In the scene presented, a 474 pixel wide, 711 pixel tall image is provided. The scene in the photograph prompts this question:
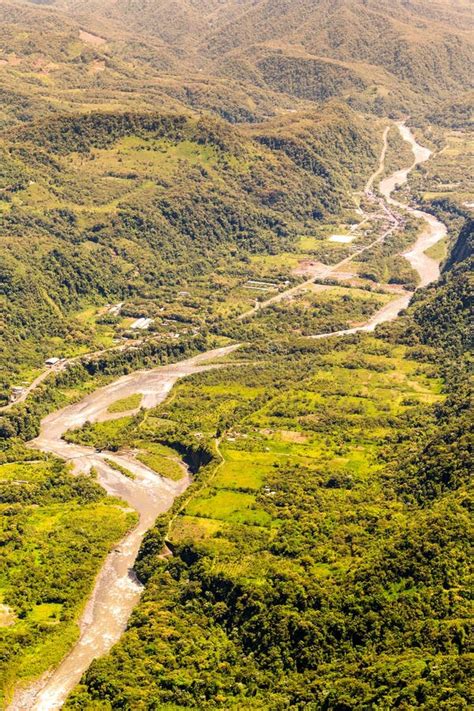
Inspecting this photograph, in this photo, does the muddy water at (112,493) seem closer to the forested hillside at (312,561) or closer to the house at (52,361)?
the forested hillside at (312,561)

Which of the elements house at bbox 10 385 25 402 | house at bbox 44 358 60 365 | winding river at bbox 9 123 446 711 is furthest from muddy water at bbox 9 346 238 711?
house at bbox 44 358 60 365

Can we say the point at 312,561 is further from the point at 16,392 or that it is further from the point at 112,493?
the point at 16,392

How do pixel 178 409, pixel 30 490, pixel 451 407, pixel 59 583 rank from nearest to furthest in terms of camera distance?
pixel 59 583, pixel 30 490, pixel 451 407, pixel 178 409

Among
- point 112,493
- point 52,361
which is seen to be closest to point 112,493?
point 112,493

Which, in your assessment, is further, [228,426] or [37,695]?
[228,426]

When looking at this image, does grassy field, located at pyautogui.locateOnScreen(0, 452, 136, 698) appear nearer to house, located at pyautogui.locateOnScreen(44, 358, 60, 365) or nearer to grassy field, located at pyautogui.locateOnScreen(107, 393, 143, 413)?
grassy field, located at pyautogui.locateOnScreen(107, 393, 143, 413)

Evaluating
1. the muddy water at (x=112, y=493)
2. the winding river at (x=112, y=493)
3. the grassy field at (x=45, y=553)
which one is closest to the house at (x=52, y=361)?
the winding river at (x=112, y=493)

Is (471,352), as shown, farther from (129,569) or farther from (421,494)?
(129,569)

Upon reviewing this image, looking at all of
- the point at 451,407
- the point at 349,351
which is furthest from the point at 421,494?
the point at 349,351
